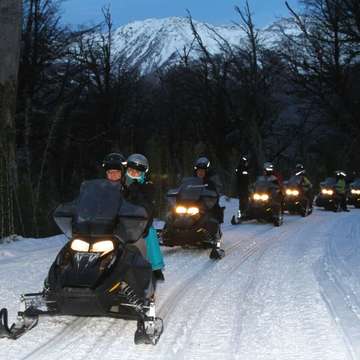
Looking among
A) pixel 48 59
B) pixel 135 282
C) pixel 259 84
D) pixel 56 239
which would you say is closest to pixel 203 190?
pixel 56 239

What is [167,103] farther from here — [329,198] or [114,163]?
[114,163]

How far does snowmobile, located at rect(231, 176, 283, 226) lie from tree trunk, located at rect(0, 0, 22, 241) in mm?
6336

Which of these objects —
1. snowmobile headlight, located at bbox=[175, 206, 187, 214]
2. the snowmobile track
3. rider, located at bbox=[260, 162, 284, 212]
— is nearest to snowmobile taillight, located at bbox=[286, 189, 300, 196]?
rider, located at bbox=[260, 162, 284, 212]

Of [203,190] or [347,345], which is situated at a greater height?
[203,190]

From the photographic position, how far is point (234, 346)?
4941 millimetres

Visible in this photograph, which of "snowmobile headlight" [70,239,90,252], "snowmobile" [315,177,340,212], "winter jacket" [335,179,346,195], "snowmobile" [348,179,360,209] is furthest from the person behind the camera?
"snowmobile" [348,179,360,209]

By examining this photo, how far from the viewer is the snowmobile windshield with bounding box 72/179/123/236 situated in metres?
5.11

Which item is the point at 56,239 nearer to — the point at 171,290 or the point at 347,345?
the point at 171,290

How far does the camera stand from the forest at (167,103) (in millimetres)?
11938

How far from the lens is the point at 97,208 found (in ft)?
17.1

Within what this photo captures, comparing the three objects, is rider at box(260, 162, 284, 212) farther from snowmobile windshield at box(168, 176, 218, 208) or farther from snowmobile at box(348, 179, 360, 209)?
snowmobile at box(348, 179, 360, 209)

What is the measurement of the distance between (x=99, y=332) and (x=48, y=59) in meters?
21.1

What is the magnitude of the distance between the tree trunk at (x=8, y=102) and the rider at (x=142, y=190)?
12.4 feet

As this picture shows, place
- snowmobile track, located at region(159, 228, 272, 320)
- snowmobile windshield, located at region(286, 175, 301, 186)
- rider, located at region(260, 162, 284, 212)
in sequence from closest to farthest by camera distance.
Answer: snowmobile track, located at region(159, 228, 272, 320), rider, located at region(260, 162, 284, 212), snowmobile windshield, located at region(286, 175, 301, 186)
